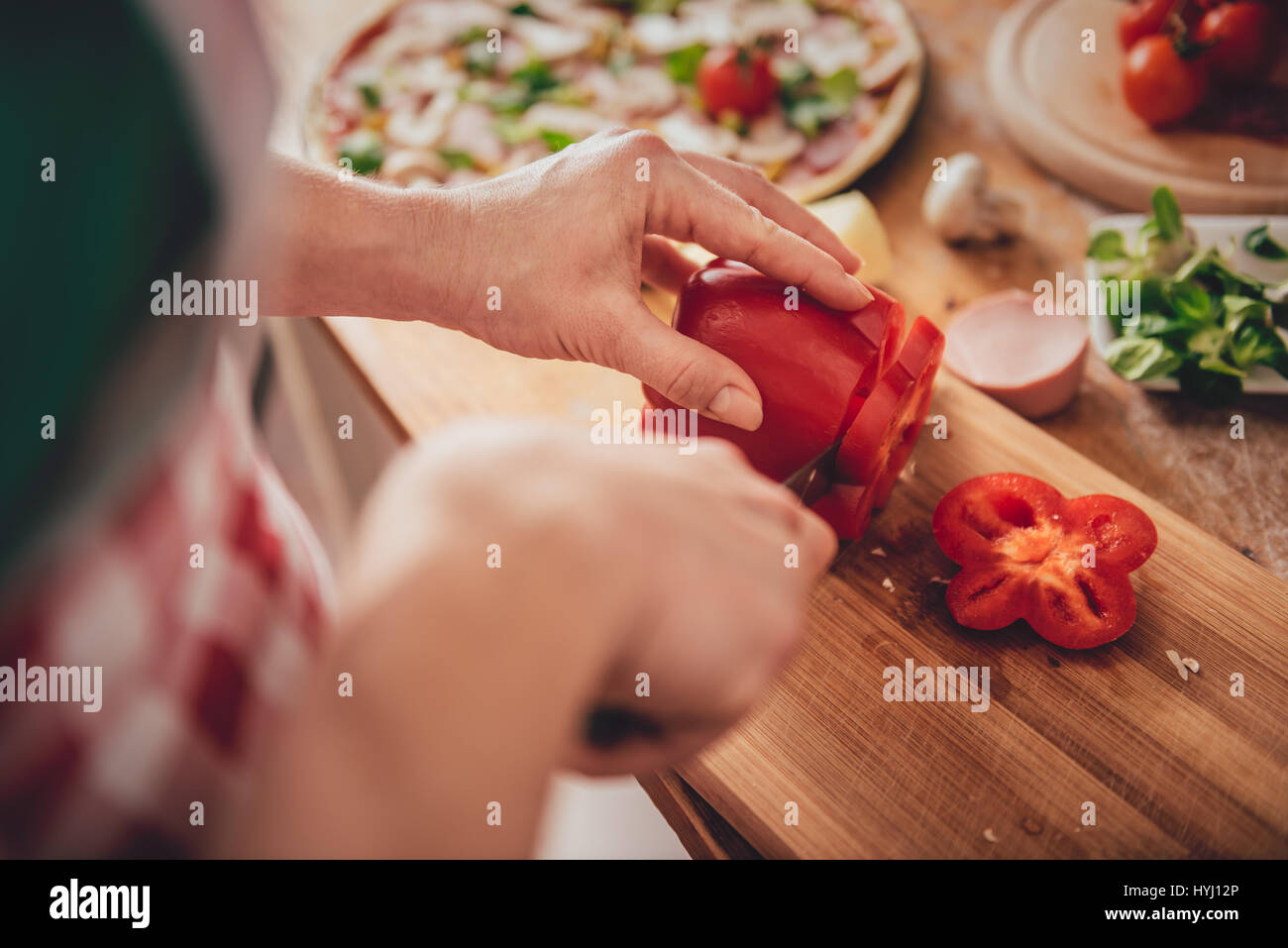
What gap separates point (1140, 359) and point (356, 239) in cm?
107

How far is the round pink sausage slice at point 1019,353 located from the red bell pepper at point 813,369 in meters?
0.24

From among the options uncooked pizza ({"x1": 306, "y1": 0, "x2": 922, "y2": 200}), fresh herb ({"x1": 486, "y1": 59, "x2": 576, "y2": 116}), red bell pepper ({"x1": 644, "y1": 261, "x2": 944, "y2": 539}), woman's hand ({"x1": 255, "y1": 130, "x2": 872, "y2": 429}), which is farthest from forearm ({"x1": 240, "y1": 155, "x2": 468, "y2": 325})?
fresh herb ({"x1": 486, "y1": 59, "x2": 576, "y2": 116})

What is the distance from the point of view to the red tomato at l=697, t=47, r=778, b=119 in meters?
1.65

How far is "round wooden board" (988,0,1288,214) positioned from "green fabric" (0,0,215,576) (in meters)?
1.58

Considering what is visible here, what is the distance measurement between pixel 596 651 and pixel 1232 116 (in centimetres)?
168

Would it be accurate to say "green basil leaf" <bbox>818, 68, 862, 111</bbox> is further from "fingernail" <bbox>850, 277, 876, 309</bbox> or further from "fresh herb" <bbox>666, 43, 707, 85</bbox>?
"fingernail" <bbox>850, 277, 876, 309</bbox>

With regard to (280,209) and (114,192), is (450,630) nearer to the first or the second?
(114,192)

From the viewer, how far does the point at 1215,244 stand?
4.32 feet

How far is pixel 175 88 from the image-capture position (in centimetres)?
36

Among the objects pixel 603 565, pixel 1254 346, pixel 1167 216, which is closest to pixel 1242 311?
pixel 1254 346

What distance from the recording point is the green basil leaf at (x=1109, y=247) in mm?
1307

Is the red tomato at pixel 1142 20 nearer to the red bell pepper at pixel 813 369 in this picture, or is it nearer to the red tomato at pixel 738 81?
the red tomato at pixel 738 81

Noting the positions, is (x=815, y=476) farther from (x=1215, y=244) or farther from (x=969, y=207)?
(x=1215, y=244)
